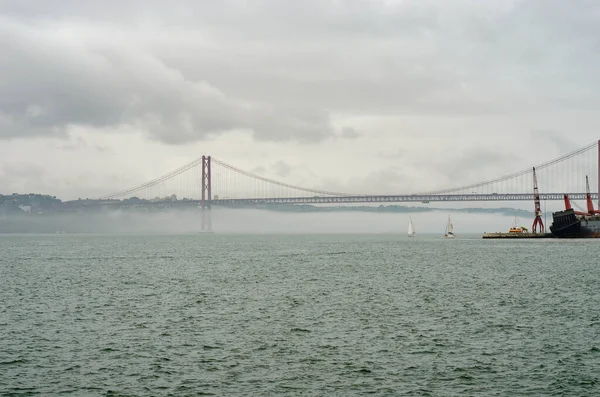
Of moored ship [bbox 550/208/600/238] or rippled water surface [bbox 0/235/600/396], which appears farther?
moored ship [bbox 550/208/600/238]

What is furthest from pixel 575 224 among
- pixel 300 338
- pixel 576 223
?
pixel 300 338

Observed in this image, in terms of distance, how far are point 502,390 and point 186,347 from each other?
1001cm

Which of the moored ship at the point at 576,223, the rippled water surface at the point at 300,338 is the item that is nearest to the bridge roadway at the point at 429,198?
the moored ship at the point at 576,223

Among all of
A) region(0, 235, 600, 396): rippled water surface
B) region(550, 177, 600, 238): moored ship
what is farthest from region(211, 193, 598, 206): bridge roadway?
→ region(0, 235, 600, 396): rippled water surface

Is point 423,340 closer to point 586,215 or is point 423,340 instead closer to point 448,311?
point 448,311

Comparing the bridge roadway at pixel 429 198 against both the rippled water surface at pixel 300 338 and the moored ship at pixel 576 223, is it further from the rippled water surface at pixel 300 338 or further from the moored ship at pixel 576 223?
the rippled water surface at pixel 300 338

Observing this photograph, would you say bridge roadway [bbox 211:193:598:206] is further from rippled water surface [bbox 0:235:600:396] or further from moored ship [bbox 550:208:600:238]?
rippled water surface [bbox 0:235:600:396]

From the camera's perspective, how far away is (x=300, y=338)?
79.2 feet

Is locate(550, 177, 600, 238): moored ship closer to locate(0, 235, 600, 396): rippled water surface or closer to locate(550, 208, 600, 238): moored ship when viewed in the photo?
locate(550, 208, 600, 238): moored ship

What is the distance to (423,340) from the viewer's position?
77.6 feet

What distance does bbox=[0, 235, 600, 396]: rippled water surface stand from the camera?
17953mm

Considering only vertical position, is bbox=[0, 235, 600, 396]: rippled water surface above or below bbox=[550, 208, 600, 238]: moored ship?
below

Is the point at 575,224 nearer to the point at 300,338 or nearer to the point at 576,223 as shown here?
the point at 576,223

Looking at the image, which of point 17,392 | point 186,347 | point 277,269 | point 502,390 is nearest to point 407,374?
point 502,390
